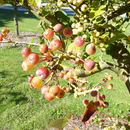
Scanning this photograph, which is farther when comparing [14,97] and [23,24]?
[23,24]

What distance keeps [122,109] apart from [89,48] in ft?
16.9

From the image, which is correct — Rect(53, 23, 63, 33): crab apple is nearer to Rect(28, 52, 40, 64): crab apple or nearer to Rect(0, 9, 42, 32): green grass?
Rect(28, 52, 40, 64): crab apple

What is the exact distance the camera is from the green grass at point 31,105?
5398 millimetres

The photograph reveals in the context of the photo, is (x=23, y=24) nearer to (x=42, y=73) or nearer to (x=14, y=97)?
(x=14, y=97)

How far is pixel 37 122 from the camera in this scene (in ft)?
17.7

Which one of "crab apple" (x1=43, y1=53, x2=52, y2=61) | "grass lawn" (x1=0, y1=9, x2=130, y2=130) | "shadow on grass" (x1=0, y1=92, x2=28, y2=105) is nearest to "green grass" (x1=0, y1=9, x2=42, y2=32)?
"grass lawn" (x1=0, y1=9, x2=130, y2=130)

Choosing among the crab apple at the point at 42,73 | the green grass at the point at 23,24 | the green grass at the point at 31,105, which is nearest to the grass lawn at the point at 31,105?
the green grass at the point at 31,105

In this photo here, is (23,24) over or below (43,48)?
below

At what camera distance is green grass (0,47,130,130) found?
540cm

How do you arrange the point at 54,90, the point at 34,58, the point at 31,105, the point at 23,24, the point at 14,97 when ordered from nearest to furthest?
the point at 34,58 < the point at 54,90 < the point at 31,105 < the point at 14,97 < the point at 23,24

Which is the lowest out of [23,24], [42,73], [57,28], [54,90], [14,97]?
[23,24]

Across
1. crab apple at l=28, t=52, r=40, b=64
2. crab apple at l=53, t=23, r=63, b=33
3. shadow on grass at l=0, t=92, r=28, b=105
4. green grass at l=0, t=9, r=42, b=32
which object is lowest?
green grass at l=0, t=9, r=42, b=32

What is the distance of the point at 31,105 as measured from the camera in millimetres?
5996

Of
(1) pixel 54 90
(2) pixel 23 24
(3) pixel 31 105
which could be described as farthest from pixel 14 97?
(2) pixel 23 24
